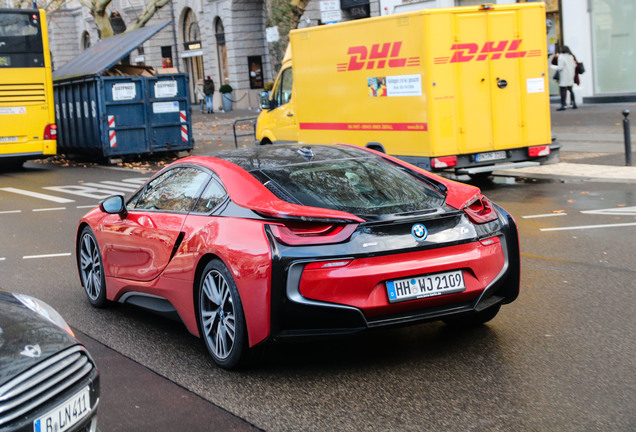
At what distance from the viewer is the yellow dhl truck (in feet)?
44.9

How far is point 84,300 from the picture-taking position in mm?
7676

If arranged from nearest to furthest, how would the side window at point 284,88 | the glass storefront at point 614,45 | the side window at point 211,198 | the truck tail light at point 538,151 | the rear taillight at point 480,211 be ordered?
the rear taillight at point 480,211 → the side window at point 211,198 → the truck tail light at point 538,151 → the side window at point 284,88 → the glass storefront at point 614,45

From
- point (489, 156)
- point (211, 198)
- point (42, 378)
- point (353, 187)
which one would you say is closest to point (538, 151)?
point (489, 156)

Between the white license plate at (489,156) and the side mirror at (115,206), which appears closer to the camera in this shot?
the side mirror at (115,206)

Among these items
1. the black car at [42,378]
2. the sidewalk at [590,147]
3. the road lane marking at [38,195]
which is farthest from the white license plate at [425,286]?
the road lane marking at [38,195]

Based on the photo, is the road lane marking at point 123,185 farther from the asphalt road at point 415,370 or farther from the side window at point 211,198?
the side window at point 211,198

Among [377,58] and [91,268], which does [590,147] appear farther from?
[91,268]

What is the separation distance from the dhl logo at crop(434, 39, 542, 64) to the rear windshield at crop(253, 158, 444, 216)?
26.2ft

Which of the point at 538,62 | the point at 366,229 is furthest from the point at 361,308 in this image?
the point at 538,62

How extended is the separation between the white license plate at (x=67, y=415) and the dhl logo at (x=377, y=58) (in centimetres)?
1089

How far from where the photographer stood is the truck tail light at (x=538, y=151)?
14.5 m

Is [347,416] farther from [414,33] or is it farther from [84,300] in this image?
[414,33]

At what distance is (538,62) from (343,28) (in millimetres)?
3272

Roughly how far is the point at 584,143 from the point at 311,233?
15.0 metres
